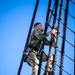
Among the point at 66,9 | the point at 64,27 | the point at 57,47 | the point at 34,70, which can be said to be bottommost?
the point at 34,70

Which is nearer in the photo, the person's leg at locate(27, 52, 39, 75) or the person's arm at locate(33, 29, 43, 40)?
the person's leg at locate(27, 52, 39, 75)

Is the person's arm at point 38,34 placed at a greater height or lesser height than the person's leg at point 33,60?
greater

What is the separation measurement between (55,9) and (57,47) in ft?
3.47

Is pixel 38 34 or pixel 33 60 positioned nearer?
pixel 33 60

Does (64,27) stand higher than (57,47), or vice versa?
(64,27)

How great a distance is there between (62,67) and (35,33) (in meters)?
1.26

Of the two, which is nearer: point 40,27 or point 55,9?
point 55,9

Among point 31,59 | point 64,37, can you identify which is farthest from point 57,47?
point 31,59

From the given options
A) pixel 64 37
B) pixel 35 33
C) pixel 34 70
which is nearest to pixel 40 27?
pixel 35 33

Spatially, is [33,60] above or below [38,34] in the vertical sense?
below

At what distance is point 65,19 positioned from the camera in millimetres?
7574

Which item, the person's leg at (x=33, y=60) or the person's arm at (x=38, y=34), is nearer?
the person's leg at (x=33, y=60)

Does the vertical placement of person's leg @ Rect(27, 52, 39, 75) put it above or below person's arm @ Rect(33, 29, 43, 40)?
below

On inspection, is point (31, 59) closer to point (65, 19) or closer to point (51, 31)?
point (51, 31)
